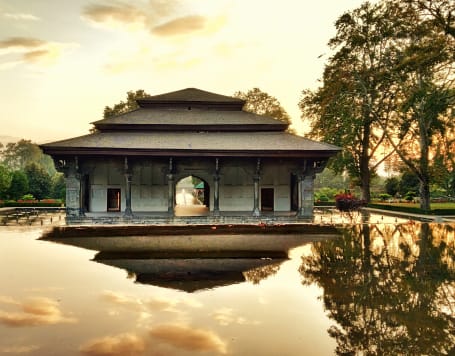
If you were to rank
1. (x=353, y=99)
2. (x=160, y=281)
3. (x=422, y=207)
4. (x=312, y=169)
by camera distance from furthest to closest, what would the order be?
1. (x=353, y=99)
2. (x=422, y=207)
3. (x=312, y=169)
4. (x=160, y=281)

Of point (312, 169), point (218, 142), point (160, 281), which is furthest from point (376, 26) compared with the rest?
point (160, 281)

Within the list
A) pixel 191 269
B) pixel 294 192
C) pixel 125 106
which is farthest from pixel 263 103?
pixel 191 269

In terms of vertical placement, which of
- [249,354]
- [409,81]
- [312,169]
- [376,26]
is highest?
[376,26]

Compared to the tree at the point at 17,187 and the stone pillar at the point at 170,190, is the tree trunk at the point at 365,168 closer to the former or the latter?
the stone pillar at the point at 170,190

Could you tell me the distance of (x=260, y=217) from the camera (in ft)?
83.6

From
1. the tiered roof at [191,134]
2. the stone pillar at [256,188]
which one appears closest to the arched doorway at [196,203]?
the stone pillar at [256,188]

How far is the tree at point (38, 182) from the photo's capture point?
48594mm

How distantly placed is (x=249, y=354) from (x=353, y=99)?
3485 cm

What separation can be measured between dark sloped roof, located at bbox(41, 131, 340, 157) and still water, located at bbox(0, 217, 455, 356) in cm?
1189

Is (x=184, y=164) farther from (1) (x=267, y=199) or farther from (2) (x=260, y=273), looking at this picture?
(2) (x=260, y=273)

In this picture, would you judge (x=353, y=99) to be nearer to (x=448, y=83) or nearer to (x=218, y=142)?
(x=448, y=83)

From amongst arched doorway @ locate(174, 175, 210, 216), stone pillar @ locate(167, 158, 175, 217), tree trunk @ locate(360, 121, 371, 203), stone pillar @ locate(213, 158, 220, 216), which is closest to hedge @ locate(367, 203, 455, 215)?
tree trunk @ locate(360, 121, 371, 203)

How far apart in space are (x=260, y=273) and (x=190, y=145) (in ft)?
53.7

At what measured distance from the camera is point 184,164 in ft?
91.8
